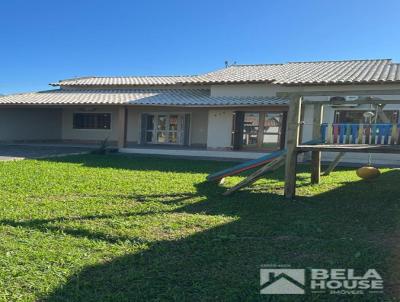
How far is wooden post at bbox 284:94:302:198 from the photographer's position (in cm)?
710

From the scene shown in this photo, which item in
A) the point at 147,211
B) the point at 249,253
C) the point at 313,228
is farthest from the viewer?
the point at 147,211

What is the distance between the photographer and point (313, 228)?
5.07 metres

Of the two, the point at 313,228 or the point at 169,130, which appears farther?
the point at 169,130

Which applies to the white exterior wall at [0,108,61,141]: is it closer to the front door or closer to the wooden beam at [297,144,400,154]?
the front door

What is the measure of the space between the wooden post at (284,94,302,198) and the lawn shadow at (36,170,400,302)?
0.55m

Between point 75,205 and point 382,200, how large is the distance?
5940mm

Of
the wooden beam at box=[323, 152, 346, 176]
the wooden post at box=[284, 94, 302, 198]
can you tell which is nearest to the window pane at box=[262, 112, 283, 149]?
the wooden beam at box=[323, 152, 346, 176]

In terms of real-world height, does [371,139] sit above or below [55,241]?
above

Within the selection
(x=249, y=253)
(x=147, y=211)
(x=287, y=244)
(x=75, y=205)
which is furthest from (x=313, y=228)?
(x=75, y=205)

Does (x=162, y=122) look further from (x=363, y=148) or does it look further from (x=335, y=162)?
(x=363, y=148)

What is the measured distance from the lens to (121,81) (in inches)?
936

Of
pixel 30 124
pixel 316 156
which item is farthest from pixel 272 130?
pixel 30 124

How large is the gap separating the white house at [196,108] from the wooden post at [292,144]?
270 inches

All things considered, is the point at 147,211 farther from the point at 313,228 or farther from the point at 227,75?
the point at 227,75
